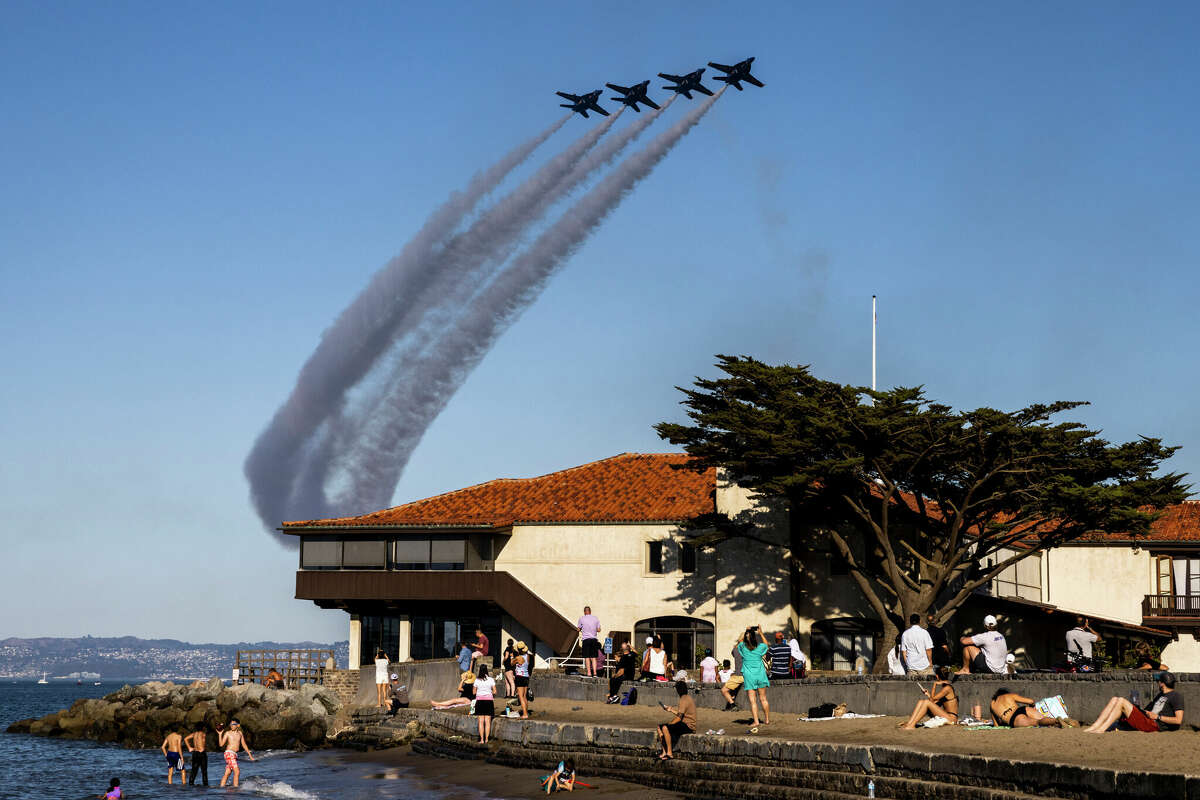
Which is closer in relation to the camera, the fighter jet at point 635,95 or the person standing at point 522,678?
the person standing at point 522,678

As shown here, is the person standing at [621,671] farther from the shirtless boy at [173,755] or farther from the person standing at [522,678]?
the shirtless boy at [173,755]

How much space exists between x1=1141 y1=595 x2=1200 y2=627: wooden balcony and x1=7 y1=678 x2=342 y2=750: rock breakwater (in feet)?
102

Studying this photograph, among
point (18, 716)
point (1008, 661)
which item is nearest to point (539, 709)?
point (1008, 661)

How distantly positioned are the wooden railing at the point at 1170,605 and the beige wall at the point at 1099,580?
0.36m

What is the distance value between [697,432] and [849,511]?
6.15m

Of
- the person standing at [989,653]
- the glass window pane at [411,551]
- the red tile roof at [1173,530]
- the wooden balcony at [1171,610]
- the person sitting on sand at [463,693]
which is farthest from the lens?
the red tile roof at [1173,530]

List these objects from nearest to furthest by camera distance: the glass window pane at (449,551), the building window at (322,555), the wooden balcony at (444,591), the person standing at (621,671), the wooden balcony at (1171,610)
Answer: the person standing at (621,671), the wooden balcony at (444,591), the wooden balcony at (1171,610), the glass window pane at (449,551), the building window at (322,555)

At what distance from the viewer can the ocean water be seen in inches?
1110

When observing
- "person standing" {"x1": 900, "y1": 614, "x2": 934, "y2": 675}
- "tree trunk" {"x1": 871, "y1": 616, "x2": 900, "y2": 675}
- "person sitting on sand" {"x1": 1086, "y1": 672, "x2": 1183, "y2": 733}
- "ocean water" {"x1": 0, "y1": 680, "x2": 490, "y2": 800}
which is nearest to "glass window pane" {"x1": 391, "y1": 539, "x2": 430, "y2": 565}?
"ocean water" {"x1": 0, "y1": 680, "x2": 490, "y2": 800}

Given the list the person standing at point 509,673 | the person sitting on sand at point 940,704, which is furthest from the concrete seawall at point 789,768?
the person sitting on sand at point 940,704

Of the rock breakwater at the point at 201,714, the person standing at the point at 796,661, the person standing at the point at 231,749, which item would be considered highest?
the person standing at the point at 796,661

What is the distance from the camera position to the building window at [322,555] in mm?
51438

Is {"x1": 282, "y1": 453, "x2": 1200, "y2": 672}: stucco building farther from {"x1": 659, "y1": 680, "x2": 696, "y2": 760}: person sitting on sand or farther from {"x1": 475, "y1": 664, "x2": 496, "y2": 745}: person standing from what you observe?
{"x1": 659, "y1": 680, "x2": 696, "y2": 760}: person sitting on sand

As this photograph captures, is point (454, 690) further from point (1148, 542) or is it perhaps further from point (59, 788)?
point (1148, 542)
